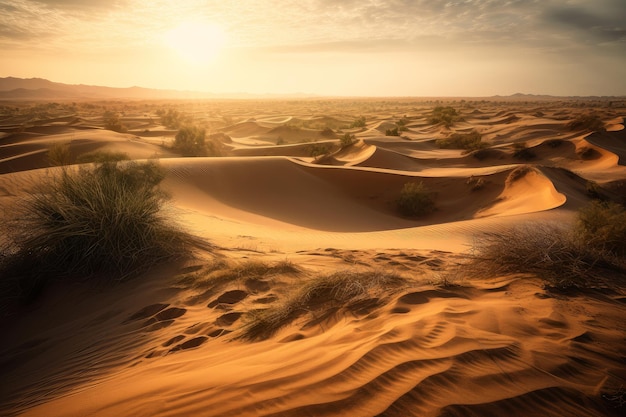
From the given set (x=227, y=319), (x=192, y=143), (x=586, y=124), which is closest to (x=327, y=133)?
(x=192, y=143)

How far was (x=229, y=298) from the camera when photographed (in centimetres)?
438

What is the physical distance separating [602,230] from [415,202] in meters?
7.16

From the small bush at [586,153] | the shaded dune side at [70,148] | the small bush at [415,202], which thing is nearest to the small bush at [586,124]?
the small bush at [586,153]

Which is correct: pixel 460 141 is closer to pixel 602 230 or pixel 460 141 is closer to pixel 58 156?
pixel 602 230

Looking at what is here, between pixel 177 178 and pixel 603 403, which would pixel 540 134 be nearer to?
pixel 177 178

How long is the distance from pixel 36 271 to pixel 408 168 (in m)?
17.6

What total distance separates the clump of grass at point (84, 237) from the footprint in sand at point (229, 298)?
1582mm

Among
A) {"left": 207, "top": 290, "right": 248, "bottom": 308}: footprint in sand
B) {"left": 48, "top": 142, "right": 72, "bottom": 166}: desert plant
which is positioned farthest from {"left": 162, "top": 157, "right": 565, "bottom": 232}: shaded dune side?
{"left": 207, "top": 290, "right": 248, "bottom": 308}: footprint in sand

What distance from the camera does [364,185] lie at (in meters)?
15.4

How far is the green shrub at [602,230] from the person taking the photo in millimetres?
5984

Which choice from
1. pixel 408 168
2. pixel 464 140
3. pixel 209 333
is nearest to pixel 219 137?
pixel 408 168

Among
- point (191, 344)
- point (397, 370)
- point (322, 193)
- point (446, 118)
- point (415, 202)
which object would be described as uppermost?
point (446, 118)

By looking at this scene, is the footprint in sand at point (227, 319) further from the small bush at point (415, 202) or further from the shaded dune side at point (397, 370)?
the small bush at point (415, 202)

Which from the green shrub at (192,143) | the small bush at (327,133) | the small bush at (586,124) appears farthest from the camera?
the small bush at (327,133)
